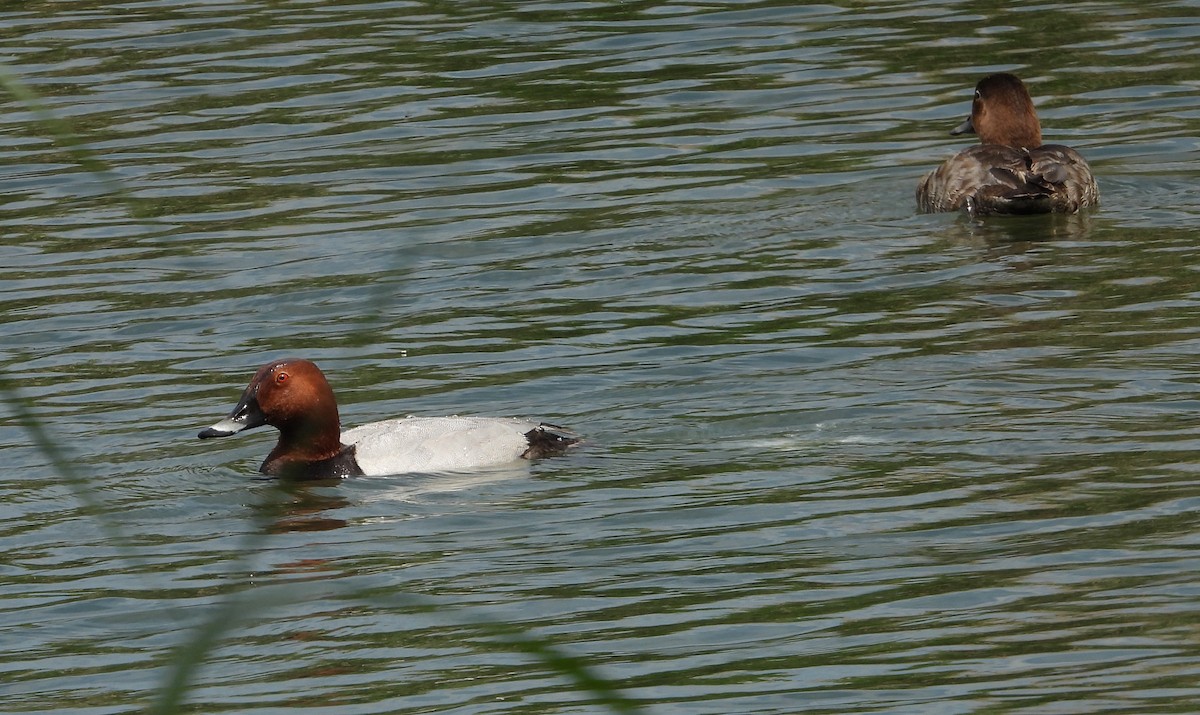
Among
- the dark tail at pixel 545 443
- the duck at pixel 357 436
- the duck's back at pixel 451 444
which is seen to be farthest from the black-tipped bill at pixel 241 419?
the dark tail at pixel 545 443

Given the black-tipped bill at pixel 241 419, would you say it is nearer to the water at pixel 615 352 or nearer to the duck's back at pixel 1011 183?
the water at pixel 615 352

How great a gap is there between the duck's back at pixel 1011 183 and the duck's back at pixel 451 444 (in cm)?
516

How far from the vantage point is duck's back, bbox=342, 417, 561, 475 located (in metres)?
9.56

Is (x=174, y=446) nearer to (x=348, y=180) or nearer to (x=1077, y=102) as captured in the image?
(x=348, y=180)

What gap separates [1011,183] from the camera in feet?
45.8

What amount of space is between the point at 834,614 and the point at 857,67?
11.2 m

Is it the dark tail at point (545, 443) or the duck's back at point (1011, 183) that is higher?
the duck's back at point (1011, 183)

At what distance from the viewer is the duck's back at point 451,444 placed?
956 cm

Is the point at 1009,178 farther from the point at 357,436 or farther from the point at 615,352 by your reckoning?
the point at 357,436

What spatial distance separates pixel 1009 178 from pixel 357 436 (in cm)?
575

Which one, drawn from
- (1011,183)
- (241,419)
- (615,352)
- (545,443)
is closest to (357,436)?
(241,419)

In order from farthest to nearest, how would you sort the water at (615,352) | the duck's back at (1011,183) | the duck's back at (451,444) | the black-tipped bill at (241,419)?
the duck's back at (1011,183), the black-tipped bill at (241,419), the duck's back at (451,444), the water at (615,352)

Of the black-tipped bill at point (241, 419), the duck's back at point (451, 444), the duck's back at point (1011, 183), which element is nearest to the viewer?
the duck's back at point (451, 444)

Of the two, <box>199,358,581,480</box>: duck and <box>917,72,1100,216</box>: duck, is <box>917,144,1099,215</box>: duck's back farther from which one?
<box>199,358,581,480</box>: duck
